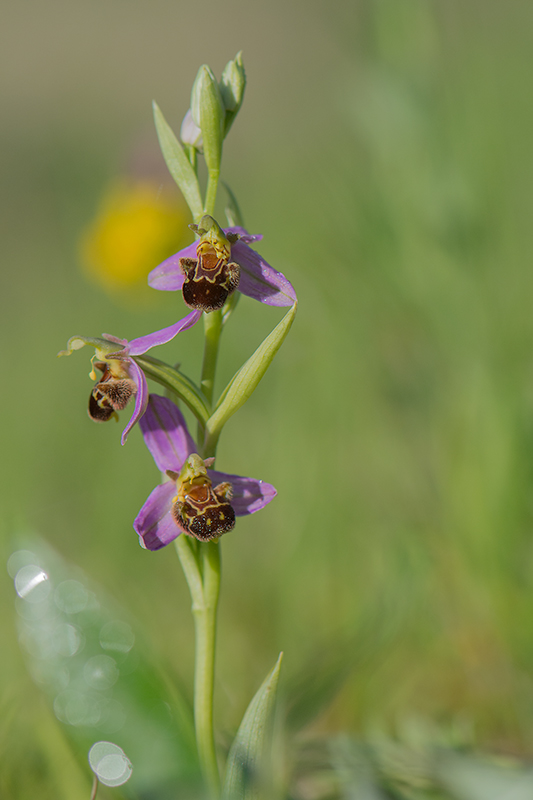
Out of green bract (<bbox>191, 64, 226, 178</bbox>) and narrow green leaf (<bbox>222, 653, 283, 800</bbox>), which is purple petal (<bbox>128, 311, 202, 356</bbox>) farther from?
narrow green leaf (<bbox>222, 653, 283, 800</bbox>)

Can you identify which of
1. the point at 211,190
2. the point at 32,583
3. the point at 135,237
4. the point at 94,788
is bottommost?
the point at 94,788

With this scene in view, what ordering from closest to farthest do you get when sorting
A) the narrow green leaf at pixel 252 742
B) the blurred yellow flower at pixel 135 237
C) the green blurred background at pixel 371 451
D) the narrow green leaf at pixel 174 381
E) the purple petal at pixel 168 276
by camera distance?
the narrow green leaf at pixel 252 742 → the narrow green leaf at pixel 174 381 → the purple petal at pixel 168 276 → the green blurred background at pixel 371 451 → the blurred yellow flower at pixel 135 237

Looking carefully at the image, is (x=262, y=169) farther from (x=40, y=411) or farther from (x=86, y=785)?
(x=86, y=785)

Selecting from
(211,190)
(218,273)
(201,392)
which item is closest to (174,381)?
(201,392)

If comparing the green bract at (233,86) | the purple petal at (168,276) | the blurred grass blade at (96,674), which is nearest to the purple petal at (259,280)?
the purple petal at (168,276)

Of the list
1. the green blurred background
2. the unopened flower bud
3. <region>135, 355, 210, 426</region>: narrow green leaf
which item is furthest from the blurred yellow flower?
<region>135, 355, 210, 426</region>: narrow green leaf

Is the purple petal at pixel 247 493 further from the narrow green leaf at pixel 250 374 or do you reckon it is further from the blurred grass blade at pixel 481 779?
the blurred grass blade at pixel 481 779

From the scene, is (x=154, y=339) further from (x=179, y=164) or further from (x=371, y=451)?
(x=371, y=451)

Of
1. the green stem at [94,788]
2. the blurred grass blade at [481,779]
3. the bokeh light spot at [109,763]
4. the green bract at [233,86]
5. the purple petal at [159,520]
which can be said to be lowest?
the blurred grass blade at [481,779]
